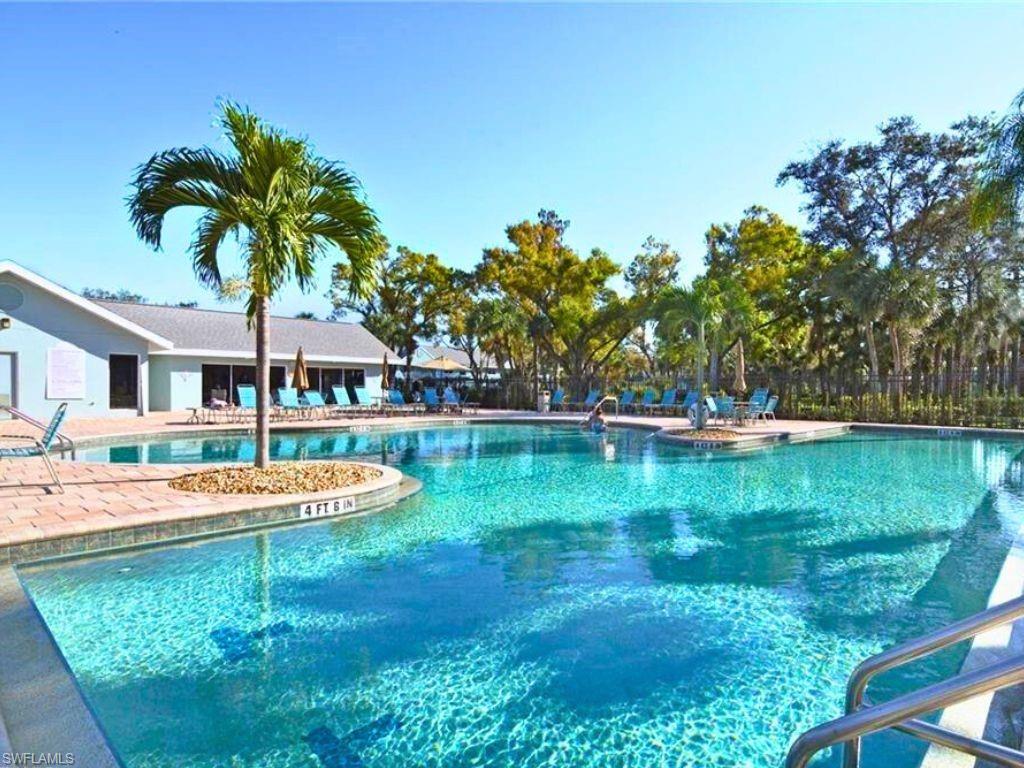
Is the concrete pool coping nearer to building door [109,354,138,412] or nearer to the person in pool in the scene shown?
the person in pool

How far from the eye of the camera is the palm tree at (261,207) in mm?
8047

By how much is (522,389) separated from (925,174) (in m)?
17.8

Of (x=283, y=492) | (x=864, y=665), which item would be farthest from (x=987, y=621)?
(x=283, y=492)

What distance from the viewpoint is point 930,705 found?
1336mm

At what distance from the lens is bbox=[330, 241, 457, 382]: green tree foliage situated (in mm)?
31219

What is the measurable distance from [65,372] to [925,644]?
23.1 meters

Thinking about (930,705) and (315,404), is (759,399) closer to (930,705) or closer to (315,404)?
(315,404)

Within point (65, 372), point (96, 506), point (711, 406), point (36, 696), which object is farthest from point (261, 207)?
point (65, 372)

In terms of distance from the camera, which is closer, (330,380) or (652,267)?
(330,380)

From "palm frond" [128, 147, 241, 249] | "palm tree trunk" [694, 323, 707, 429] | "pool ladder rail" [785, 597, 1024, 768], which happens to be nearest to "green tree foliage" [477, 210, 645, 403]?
"palm tree trunk" [694, 323, 707, 429]

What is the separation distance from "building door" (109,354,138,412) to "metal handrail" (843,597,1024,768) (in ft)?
76.8

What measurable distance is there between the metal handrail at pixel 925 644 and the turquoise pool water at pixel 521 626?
1.52 m

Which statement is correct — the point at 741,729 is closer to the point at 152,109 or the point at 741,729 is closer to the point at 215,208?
the point at 215,208

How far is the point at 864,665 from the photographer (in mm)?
1894
